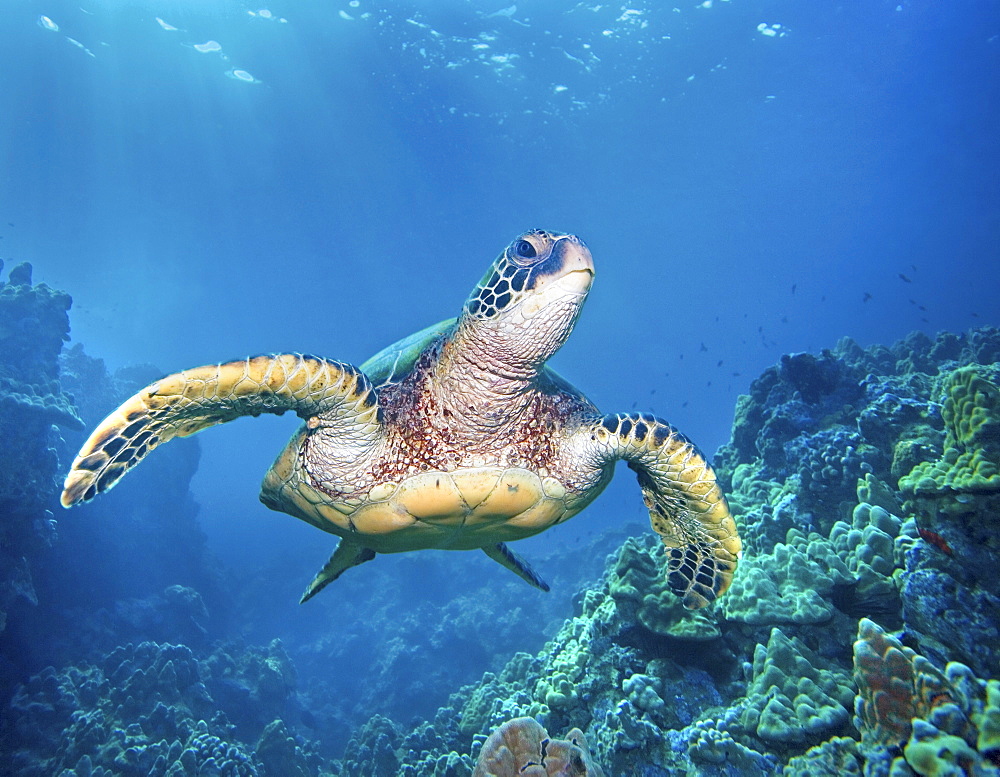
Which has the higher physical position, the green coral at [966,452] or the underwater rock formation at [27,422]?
the green coral at [966,452]

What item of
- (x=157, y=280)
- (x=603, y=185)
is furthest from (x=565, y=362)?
(x=157, y=280)

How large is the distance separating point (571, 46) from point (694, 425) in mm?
72737

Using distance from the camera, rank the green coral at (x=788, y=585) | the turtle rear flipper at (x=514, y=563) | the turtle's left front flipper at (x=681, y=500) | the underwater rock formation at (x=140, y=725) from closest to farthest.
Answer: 1. the turtle's left front flipper at (x=681, y=500)
2. the green coral at (x=788, y=585)
3. the turtle rear flipper at (x=514, y=563)
4. the underwater rock formation at (x=140, y=725)

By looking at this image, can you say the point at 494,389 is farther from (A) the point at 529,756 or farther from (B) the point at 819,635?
(B) the point at 819,635

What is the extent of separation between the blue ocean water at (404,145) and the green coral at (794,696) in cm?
1206

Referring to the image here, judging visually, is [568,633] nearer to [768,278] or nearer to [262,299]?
[262,299]

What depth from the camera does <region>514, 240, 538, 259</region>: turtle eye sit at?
239 cm

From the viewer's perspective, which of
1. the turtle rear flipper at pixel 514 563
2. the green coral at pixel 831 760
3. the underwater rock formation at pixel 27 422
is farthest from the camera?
the underwater rock formation at pixel 27 422

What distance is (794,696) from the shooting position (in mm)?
3018

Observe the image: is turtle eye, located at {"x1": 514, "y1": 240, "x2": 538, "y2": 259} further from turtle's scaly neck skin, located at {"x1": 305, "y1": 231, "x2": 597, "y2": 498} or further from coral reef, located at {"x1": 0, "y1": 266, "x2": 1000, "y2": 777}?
coral reef, located at {"x1": 0, "y1": 266, "x2": 1000, "y2": 777}

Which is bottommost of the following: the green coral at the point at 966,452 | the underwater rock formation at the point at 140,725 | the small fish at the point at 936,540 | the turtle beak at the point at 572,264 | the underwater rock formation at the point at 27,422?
the underwater rock formation at the point at 140,725

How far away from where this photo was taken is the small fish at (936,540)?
9.95ft

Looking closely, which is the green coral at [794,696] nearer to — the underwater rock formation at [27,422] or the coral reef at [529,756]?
the coral reef at [529,756]

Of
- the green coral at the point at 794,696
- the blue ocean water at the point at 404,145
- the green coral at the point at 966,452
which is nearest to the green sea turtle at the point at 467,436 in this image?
the green coral at the point at 794,696
